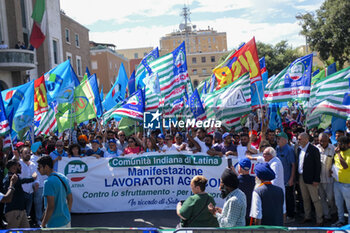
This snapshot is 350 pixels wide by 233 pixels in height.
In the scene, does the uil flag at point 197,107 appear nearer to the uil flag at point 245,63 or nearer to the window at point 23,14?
the uil flag at point 245,63

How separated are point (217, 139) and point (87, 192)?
11.0 feet

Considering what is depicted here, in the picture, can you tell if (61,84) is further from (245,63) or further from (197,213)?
(197,213)

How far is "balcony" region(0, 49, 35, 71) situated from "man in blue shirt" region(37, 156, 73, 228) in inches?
815

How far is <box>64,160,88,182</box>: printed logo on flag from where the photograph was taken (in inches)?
305

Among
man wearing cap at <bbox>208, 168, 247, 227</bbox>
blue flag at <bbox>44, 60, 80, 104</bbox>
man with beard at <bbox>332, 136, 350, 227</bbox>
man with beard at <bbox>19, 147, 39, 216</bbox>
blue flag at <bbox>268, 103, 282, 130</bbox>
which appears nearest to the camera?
man wearing cap at <bbox>208, 168, 247, 227</bbox>

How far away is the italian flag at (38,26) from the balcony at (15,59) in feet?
41.5

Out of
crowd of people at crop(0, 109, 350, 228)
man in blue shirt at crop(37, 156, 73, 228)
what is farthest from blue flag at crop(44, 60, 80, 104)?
man in blue shirt at crop(37, 156, 73, 228)

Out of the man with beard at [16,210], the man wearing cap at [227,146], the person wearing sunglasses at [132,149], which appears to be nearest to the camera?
the man with beard at [16,210]

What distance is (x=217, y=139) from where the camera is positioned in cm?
870

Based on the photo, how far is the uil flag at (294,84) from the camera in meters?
8.28

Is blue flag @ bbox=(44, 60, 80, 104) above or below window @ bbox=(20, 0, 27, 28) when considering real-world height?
below

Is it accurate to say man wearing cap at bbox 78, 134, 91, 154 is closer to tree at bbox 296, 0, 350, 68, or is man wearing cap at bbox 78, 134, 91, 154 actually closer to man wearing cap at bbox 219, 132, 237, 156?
man wearing cap at bbox 219, 132, 237, 156

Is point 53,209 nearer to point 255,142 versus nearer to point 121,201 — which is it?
point 121,201

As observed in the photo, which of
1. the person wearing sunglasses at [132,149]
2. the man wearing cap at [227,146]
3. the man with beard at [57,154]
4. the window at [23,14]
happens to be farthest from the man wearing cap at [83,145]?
the window at [23,14]
